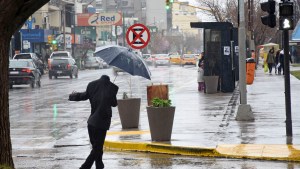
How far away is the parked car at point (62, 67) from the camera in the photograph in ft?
184

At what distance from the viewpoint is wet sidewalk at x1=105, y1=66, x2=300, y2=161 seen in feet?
49.0

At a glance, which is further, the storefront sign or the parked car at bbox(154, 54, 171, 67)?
the storefront sign

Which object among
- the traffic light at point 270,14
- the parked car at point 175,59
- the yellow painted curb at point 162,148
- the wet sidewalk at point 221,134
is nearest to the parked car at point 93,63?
the parked car at point 175,59

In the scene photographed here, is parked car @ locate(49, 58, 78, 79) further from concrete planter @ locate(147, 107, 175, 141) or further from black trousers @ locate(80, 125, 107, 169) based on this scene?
black trousers @ locate(80, 125, 107, 169)

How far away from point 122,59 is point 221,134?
9.06 ft

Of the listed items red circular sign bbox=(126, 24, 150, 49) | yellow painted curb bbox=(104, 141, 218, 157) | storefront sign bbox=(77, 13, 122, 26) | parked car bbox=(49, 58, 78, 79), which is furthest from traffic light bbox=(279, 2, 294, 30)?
storefront sign bbox=(77, 13, 122, 26)

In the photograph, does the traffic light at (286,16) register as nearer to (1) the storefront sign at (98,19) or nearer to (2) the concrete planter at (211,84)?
(2) the concrete planter at (211,84)

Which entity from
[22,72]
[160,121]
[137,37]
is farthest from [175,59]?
[160,121]

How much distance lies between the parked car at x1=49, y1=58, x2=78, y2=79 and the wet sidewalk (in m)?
29.8

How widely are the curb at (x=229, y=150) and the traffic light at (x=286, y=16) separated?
2526 mm

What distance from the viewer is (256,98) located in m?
29.2

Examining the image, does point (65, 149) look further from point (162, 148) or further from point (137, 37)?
point (137, 37)

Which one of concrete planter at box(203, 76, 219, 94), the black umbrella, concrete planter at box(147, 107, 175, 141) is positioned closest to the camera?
concrete planter at box(147, 107, 175, 141)

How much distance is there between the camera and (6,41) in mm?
10156
